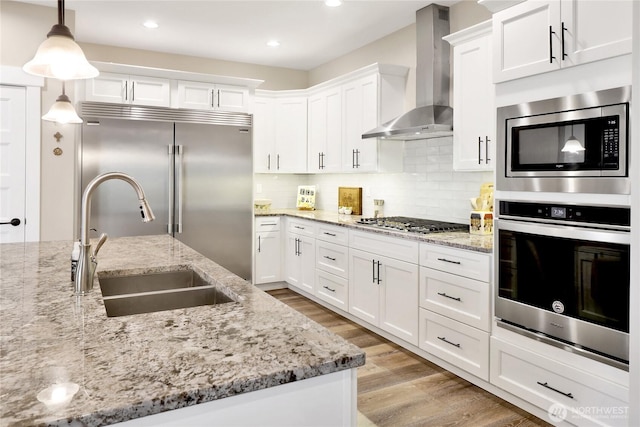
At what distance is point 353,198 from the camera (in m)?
5.07

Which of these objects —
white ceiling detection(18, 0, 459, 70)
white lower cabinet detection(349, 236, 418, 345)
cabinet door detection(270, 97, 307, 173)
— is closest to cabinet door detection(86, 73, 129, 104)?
white ceiling detection(18, 0, 459, 70)

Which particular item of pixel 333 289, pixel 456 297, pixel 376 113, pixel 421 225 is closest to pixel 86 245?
pixel 456 297

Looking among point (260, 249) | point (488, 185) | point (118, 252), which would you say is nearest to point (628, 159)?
point (488, 185)

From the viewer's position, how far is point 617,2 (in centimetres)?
198

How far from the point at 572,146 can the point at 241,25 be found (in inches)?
129

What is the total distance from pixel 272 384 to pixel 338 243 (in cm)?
330

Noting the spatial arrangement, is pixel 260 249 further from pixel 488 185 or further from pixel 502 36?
pixel 502 36

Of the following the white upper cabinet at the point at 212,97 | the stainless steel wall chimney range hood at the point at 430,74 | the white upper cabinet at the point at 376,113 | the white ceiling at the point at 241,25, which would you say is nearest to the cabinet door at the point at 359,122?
the white upper cabinet at the point at 376,113

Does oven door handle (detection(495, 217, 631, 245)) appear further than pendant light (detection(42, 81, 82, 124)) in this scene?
No

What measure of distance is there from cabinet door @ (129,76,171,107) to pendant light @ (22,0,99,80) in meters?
2.88

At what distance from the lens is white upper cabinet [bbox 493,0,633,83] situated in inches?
78.3

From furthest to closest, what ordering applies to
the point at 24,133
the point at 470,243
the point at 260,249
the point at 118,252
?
the point at 260,249, the point at 24,133, the point at 470,243, the point at 118,252

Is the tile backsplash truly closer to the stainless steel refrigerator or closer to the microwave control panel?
the stainless steel refrigerator

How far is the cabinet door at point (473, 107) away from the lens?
Answer: 3.08m
